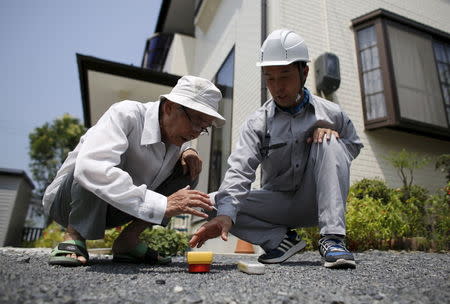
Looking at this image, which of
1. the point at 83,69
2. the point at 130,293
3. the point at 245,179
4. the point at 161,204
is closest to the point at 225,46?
the point at 83,69

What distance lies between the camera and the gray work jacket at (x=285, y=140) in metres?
1.77

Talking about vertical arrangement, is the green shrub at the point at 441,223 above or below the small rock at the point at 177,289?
above

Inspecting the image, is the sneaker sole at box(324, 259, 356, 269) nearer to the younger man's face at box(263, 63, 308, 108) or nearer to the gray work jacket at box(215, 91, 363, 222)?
the gray work jacket at box(215, 91, 363, 222)

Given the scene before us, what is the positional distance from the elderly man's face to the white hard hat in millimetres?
515

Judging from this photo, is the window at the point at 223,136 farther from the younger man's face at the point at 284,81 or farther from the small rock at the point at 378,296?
the small rock at the point at 378,296

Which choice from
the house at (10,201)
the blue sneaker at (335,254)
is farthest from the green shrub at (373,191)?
the house at (10,201)

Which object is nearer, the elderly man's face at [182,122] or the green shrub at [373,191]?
the elderly man's face at [182,122]

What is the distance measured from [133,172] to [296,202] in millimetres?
990

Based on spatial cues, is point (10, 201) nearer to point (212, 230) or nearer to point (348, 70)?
point (212, 230)

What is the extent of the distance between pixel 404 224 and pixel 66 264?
9.70 ft

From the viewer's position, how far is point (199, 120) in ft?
4.92

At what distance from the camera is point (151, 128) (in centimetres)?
151

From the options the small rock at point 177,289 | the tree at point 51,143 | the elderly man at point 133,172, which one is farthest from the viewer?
the tree at point 51,143

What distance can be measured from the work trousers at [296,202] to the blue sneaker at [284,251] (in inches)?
1.2
